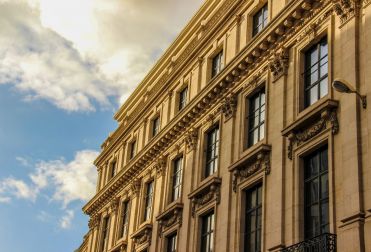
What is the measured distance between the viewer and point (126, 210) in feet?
133

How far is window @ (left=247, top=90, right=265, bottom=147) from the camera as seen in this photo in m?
26.5

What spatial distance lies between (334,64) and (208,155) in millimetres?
9724

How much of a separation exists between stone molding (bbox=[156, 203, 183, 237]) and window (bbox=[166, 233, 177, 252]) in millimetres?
461

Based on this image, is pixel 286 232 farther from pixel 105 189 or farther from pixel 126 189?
pixel 105 189

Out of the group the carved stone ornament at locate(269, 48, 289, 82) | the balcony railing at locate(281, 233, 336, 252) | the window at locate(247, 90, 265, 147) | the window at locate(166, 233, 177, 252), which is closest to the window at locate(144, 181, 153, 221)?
the window at locate(166, 233, 177, 252)

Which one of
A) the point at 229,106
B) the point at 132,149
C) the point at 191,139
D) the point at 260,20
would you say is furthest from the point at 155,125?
the point at 260,20

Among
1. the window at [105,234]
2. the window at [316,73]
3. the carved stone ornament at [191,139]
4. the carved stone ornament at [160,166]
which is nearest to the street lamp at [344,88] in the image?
the window at [316,73]

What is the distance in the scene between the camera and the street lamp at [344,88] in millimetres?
18922

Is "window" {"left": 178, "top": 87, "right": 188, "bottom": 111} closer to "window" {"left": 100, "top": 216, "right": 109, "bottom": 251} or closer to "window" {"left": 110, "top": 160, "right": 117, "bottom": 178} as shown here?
"window" {"left": 110, "top": 160, "right": 117, "bottom": 178}

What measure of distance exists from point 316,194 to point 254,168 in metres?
4.03

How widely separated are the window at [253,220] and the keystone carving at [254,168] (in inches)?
24.0

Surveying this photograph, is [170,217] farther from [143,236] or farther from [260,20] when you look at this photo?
[260,20]

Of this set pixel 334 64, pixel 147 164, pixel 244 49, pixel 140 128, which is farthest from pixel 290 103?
pixel 140 128

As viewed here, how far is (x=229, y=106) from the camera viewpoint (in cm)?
2905
